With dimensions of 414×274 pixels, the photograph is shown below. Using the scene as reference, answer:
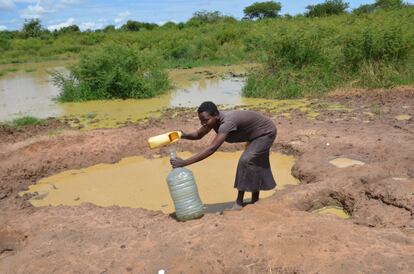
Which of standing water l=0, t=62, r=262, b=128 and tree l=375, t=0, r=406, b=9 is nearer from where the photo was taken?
standing water l=0, t=62, r=262, b=128

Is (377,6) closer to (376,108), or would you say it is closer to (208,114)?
(376,108)

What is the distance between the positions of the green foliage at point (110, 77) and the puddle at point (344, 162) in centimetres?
849

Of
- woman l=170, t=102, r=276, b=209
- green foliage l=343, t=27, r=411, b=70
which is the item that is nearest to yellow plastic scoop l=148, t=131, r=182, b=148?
woman l=170, t=102, r=276, b=209

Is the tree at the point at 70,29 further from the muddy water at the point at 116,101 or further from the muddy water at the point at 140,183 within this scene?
the muddy water at the point at 140,183

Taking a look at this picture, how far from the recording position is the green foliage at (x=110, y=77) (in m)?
13.6

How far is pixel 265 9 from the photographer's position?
166 feet

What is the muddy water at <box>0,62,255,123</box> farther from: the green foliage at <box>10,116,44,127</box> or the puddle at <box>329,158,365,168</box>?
the puddle at <box>329,158,365,168</box>

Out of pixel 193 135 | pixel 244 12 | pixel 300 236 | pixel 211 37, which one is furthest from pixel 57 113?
pixel 244 12

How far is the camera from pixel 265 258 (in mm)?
3471

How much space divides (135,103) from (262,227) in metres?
9.52

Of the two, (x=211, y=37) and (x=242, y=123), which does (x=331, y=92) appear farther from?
(x=211, y=37)

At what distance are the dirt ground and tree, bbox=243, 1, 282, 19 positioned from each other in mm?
45643

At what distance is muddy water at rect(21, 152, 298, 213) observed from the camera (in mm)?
5586

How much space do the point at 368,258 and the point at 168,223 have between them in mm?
1781
